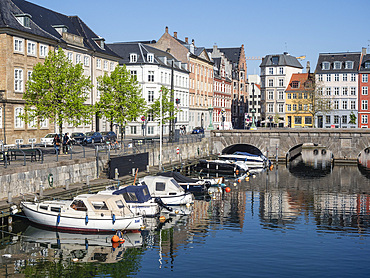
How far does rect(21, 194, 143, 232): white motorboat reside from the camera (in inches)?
1164

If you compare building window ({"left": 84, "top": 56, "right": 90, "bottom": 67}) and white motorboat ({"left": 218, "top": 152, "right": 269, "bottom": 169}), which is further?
building window ({"left": 84, "top": 56, "right": 90, "bottom": 67})

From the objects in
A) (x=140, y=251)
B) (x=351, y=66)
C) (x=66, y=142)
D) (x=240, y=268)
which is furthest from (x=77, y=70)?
(x=351, y=66)

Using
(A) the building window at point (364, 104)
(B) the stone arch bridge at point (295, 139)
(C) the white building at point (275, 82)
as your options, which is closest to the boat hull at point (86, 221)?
(B) the stone arch bridge at point (295, 139)

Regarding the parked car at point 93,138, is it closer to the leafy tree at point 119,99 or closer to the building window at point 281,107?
the leafy tree at point 119,99

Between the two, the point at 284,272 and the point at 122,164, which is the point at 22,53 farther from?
the point at 284,272

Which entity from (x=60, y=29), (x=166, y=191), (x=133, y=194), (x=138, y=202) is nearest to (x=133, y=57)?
(x=60, y=29)

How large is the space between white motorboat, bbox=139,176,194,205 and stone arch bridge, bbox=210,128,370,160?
37265mm

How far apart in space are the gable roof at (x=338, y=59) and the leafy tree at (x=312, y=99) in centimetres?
329

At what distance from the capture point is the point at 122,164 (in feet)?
153

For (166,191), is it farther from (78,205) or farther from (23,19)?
(23,19)

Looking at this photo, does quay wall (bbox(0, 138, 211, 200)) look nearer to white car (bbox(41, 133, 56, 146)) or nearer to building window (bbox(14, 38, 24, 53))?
white car (bbox(41, 133, 56, 146))

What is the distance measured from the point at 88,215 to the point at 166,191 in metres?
10.9

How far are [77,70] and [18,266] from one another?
27.4 metres

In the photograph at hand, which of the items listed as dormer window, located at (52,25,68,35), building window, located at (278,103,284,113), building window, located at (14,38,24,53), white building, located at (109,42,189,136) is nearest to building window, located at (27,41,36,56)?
building window, located at (14,38,24,53)
